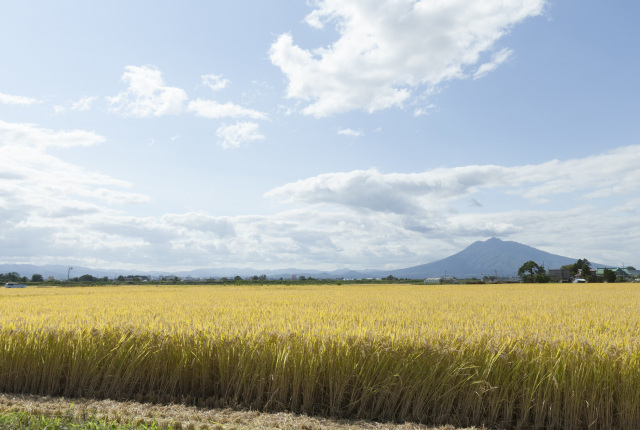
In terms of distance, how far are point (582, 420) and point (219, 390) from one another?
229 inches

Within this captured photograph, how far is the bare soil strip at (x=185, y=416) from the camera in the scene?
221 inches

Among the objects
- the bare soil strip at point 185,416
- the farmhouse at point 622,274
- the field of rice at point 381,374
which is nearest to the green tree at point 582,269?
the farmhouse at point 622,274

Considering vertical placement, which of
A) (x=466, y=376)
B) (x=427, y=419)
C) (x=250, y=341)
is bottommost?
(x=427, y=419)

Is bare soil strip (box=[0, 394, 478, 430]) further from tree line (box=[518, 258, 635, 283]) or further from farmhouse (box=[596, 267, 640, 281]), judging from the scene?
farmhouse (box=[596, 267, 640, 281])

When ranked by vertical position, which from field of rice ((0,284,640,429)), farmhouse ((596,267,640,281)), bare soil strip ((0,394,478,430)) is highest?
field of rice ((0,284,640,429))

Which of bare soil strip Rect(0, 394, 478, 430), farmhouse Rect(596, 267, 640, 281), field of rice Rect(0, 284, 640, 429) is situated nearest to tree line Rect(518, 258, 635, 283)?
farmhouse Rect(596, 267, 640, 281)

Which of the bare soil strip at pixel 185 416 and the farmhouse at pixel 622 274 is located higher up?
the bare soil strip at pixel 185 416

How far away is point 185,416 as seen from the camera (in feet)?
19.6

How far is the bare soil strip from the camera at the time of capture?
5625mm

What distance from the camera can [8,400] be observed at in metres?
6.91

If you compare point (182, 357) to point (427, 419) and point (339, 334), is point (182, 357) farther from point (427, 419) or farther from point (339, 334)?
point (427, 419)

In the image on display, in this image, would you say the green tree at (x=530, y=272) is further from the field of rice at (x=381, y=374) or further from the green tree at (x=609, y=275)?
the field of rice at (x=381, y=374)

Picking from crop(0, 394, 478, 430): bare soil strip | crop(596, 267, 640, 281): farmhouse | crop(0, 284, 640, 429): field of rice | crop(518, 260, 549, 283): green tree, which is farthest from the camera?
crop(596, 267, 640, 281): farmhouse

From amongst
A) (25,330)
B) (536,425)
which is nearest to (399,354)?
(536,425)
